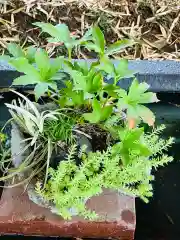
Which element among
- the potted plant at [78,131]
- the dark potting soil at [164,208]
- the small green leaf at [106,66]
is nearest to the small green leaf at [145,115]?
the potted plant at [78,131]

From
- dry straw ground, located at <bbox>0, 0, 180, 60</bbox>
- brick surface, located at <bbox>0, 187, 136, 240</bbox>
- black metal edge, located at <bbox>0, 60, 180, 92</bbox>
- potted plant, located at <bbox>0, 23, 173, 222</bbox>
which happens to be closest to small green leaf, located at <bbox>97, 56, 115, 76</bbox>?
potted plant, located at <bbox>0, 23, 173, 222</bbox>

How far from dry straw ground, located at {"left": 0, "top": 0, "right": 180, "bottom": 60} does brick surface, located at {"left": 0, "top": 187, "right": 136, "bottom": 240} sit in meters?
0.71

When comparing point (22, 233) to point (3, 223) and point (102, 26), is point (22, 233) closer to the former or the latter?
point (3, 223)

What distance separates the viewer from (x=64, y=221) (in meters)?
1.41

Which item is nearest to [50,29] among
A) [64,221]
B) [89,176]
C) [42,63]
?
[42,63]

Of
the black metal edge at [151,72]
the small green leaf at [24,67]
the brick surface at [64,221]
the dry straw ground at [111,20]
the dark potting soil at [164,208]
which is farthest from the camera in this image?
the dry straw ground at [111,20]

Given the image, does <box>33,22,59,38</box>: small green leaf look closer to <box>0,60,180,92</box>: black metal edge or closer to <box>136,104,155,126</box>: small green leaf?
<box>136,104,155,126</box>: small green leaf

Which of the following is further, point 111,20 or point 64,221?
point 111,20

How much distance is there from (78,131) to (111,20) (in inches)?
31.8

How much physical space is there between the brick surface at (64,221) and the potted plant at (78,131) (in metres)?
0.04

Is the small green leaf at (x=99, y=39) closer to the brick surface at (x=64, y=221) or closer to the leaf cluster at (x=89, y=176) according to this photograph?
the leaf cluster at (x=89, y=176)

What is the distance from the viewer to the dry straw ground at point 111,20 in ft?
6.49

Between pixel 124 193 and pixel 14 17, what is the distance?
93 cm

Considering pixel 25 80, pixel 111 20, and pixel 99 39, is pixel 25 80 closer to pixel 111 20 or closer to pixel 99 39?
pixel 99 39
